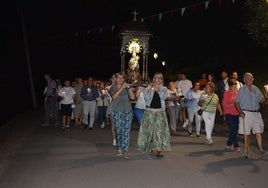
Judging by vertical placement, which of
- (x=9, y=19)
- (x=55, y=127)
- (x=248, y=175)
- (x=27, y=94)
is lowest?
(x=27, y=94)

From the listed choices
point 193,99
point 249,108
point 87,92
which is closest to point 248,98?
point 249,108

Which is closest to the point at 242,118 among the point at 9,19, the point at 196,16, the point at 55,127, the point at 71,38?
the point at 55,127

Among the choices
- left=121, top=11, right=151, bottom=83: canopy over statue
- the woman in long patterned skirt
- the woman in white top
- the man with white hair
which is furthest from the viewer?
left=121, top=11, right=151, bottom=83: canopy over statue

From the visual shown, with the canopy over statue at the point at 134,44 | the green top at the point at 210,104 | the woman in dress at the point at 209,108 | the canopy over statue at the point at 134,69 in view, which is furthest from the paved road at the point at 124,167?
the canopy over statue at the point at 134,44

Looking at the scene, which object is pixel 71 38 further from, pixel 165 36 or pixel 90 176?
pixel 90 176

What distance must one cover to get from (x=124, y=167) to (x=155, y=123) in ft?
5.26

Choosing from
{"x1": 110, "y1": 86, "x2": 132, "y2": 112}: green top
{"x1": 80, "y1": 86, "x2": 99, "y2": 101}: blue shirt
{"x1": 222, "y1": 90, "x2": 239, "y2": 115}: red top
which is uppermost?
{"x1": 110, "y1": 86, "x2": 132, "y2": 112}: green top

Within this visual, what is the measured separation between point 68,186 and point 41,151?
147 inches

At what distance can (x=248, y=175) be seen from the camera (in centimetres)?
841

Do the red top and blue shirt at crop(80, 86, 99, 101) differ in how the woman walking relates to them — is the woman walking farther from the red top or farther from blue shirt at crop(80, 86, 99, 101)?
blue shirt at crop(80, 86, 99, 101)

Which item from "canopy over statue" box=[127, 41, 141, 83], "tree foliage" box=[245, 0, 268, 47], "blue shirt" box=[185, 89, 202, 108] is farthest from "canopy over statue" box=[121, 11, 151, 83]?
"blue shirt" box=[185, 89, 202, 108]

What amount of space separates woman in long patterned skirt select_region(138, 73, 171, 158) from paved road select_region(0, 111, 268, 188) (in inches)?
11.8

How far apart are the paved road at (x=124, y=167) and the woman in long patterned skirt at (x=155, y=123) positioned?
299 millimetres

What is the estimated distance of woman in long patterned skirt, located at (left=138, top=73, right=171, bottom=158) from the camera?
10.2 meters
